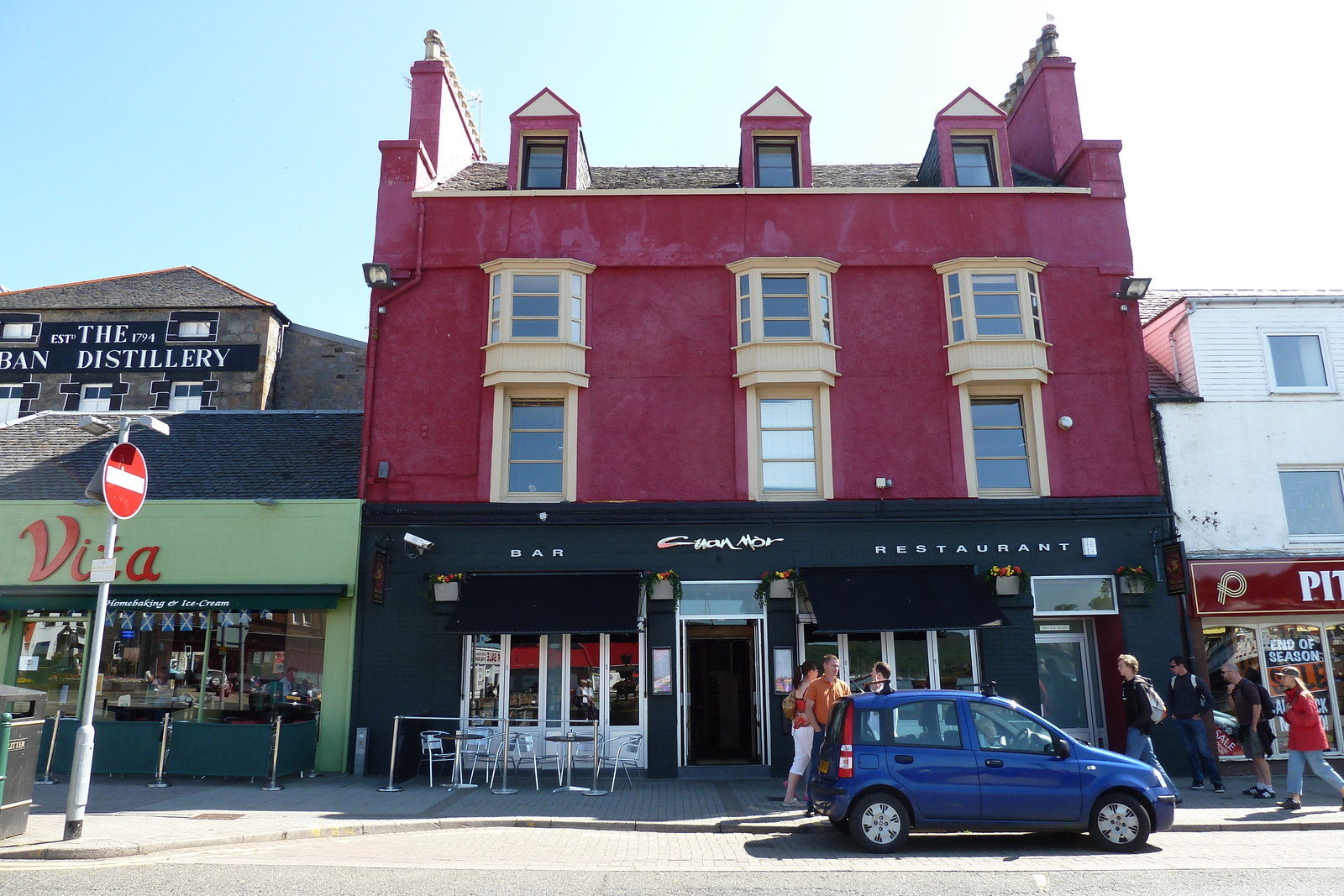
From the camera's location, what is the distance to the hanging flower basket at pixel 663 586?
14.8 meters

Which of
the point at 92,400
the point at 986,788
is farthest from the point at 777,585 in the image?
the point at 92,400

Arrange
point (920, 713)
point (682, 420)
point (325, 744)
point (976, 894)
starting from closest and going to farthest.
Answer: point (976, 894) → point (920, 713) → point (325, 744) → point (682, 420)

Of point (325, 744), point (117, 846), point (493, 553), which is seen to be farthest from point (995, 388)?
point (117, 846)

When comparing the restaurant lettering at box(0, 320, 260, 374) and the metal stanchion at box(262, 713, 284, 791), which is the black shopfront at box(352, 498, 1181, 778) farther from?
the restaurant lettering at box(0, 320, 260, 374)

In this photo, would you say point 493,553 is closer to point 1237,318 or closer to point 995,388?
point 995,388

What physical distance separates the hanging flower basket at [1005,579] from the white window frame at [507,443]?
6.96 meters

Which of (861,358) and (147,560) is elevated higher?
(861,358)

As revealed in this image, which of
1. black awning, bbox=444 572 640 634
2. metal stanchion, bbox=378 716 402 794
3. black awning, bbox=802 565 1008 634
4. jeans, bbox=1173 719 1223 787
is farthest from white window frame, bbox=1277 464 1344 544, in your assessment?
metal stanchion, bbox=378 716 402 794

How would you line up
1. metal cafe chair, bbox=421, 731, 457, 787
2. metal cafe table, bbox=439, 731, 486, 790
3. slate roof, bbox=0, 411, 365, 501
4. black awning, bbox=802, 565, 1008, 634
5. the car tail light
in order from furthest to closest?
slate roof, bbox=0, 411, 365, 501 → black awning, bbox=802, 565, 1008, 634 → metal cafe chair, bbox=421, 731, 457, 787 → metal cafe table, bbox=439, 731, 486, 790 → the car tail light

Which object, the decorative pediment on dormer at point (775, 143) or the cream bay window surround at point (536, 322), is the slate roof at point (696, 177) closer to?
the decorative pediment on dormer at point (775, 143)

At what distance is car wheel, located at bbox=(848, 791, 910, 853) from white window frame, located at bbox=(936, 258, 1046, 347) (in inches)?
354

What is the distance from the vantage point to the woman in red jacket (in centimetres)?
1133

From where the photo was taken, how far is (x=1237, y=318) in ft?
53.3

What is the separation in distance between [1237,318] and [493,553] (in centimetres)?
1367
